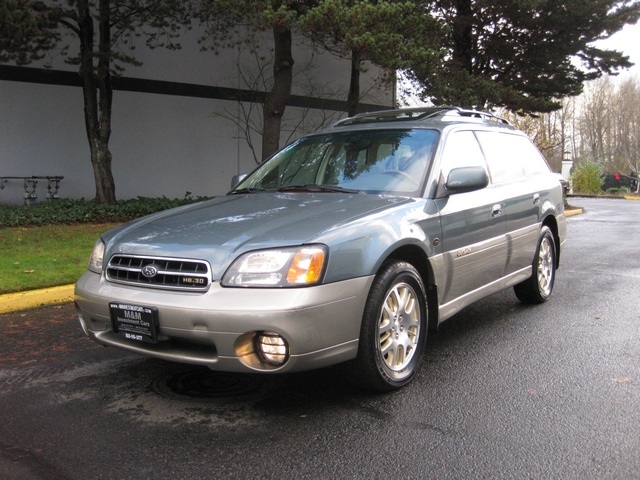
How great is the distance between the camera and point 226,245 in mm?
3402

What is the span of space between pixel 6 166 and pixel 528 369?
1352 cm

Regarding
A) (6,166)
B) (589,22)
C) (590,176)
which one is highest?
(589,22)

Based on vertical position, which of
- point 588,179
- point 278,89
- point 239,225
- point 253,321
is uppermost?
point 278,89

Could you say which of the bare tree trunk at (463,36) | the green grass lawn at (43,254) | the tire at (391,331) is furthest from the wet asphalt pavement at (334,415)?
the bare tree trunk at (463,36)

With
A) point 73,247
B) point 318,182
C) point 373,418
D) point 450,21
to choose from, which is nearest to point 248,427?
point 373,418

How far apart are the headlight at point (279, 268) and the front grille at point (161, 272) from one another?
0.52ft

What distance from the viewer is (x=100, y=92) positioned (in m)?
13.2

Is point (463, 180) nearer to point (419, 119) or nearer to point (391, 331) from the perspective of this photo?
point (419, 119)

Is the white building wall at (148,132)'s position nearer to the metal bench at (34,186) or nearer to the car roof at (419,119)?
the metal bench at (34,186)

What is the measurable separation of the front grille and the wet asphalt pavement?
742mm

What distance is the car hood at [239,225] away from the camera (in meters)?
3.39

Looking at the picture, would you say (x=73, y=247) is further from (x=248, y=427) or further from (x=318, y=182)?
(x=248, y=427)

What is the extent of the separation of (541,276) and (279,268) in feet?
12.4

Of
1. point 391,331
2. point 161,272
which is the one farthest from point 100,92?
point 391,331
